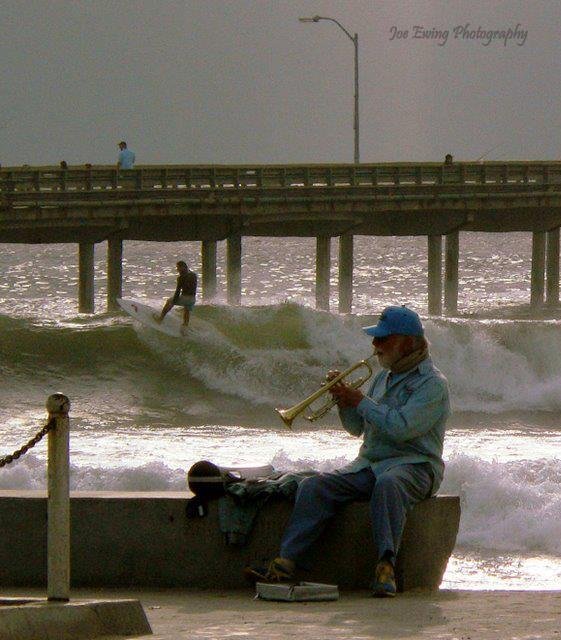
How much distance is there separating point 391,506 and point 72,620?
1648mm

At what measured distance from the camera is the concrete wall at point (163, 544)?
741 cm

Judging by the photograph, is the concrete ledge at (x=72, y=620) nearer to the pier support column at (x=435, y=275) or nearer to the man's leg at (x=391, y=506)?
the man's leg at (x=391, y=506)

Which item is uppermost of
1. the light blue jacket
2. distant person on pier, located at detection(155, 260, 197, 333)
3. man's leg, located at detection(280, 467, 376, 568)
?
the light blue jacket

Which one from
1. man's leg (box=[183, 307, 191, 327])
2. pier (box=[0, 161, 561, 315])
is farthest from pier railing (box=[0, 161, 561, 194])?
man's leg (box=[183, 307, 191, 327])

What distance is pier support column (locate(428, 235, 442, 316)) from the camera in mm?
41594

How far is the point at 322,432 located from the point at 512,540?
9.50 meters

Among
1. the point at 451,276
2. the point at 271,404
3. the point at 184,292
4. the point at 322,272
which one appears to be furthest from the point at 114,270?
the point at 271,404

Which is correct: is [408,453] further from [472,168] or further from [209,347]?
[472,168]

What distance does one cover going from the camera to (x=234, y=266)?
38.8m

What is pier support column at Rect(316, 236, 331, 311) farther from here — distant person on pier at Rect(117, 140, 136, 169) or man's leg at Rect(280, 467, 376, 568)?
man's leg at Rect(280, 467, 376, 568)

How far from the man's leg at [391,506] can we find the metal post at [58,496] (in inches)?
56.6

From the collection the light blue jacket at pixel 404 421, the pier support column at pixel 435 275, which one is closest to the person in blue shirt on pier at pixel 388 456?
the light blue jacket at pixel 404 421

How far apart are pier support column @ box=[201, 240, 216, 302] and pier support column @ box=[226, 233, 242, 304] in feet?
1.12

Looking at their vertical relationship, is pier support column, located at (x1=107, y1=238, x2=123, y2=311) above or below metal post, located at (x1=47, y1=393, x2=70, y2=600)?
below
